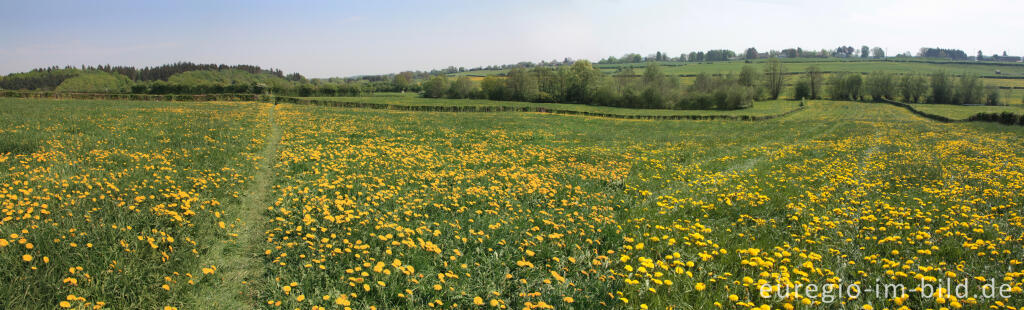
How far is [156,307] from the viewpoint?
4258mm

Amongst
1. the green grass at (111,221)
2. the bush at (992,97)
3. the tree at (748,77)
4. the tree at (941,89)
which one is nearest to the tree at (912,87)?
the tree at (941,89)

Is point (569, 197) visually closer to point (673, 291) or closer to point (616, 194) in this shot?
point (616, 194)

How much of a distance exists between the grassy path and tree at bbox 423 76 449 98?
98398mm

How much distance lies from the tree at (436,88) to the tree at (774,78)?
83743 mm

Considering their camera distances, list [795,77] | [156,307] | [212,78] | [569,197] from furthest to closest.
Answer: [212,78], [795,77], [569,197], [156,307]

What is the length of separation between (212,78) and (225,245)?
682ft

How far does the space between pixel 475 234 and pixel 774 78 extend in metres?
122

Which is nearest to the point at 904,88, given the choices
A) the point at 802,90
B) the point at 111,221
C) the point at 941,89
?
the point at 941,89

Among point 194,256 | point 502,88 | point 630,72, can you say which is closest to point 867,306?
point 194,256

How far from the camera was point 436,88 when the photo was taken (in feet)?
347

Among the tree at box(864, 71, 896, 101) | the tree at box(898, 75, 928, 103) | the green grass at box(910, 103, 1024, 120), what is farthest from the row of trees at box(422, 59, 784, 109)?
the green grass at box(910, 103, 1024, 120)

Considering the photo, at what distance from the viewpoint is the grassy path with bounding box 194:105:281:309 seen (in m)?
4.62

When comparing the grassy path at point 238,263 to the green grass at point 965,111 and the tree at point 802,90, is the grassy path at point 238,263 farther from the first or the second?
the tree at point 802,90

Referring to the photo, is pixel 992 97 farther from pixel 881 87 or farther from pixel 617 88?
pixel 617 88
